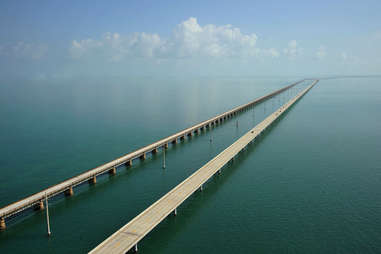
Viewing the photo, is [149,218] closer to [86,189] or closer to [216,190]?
[216,190]

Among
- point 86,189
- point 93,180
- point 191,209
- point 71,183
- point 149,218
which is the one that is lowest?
point 191,209

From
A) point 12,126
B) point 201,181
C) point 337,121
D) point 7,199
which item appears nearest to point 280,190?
point 201,181

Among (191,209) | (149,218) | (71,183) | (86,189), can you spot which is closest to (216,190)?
(191,209)

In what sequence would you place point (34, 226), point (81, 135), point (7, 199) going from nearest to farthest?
point (34, 226) → point (7, 199) → point (81, 135)

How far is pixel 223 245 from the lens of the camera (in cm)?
2952

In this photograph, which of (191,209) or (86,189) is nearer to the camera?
(191,209)

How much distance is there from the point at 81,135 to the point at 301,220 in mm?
61081

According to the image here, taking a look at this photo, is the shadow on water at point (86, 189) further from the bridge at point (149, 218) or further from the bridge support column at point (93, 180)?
the bridge at point (149, 218)

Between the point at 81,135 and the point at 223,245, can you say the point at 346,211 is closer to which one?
the point at 223,245

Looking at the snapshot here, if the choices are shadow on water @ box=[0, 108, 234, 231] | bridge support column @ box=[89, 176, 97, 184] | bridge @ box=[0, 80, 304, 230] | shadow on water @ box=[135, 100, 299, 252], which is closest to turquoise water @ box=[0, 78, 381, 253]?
shadow on water @ box=[135, 100, 299, 252]

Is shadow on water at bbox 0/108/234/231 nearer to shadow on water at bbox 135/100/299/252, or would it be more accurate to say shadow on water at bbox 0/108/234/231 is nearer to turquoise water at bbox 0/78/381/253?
turquoise water at bbox 0/78/381/253

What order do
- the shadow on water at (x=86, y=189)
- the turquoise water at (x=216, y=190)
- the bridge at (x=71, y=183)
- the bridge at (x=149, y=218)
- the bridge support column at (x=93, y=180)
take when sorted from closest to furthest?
the bridge at (x=149, y=218)
the turquoise water at (x=216, y=190)
the bridge at (x=71, y=183)
the shadow on water at (x=86, y=189)
the bridge support column at (x=93, y=180)

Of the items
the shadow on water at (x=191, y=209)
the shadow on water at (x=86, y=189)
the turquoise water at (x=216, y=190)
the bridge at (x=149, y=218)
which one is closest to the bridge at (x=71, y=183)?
the shadow on water at (x=86, y=189)

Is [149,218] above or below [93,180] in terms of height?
above
